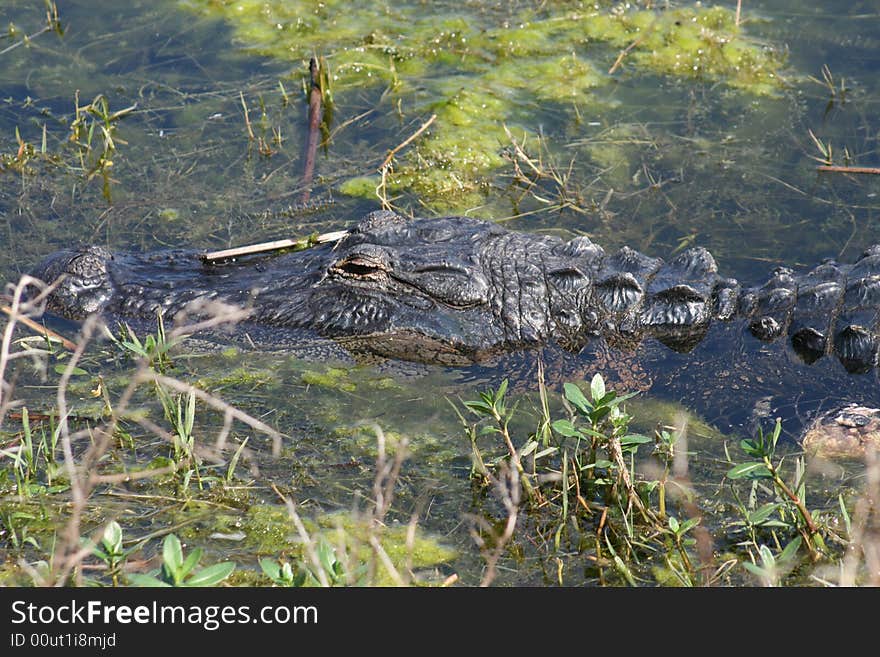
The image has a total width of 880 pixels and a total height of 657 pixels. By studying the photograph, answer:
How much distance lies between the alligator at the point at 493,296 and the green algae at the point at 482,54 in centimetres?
159

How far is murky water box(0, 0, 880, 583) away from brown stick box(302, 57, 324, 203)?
2.9 inches

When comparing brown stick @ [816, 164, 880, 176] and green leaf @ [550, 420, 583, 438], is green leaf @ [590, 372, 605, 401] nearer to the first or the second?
green leaf @ [550, 420, 583, 438]

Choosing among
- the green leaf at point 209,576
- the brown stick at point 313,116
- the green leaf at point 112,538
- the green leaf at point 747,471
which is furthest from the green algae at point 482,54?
the green leaf at point 209,576

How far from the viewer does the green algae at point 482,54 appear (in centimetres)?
726

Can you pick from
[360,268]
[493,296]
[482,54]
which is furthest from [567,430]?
[482,54]

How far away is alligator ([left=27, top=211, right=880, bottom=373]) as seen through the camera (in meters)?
5.20

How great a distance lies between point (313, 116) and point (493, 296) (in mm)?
2591

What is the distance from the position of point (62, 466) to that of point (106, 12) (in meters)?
5.17

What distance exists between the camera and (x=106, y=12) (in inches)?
331

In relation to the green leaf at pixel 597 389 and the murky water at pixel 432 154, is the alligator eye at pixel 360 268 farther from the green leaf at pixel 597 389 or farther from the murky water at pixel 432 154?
the green leaf at pixel 597 389

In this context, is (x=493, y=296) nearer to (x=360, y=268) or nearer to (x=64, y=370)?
(x=360, y=268)

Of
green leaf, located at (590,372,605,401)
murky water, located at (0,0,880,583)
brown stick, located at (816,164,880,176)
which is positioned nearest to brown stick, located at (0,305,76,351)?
murky water, located at (0,0,880,583)

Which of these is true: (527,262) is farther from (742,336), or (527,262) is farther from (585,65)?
(585,65)

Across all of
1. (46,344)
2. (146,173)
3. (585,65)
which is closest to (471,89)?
(585,65)
